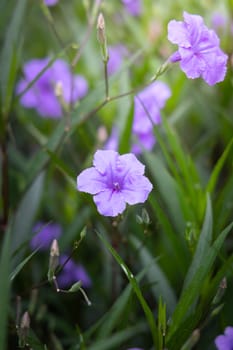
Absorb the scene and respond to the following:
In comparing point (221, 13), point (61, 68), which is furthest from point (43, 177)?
point (221, 13)

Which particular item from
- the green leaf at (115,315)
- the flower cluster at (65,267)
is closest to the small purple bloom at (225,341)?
the green leaf at (115,315)

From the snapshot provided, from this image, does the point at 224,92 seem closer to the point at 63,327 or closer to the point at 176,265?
the point at 176,265

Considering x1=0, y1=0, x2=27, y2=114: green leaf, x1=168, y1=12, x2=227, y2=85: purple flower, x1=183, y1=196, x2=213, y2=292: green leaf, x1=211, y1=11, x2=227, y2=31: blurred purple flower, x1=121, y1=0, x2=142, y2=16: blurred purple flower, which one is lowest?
x1=183, y1=196, x2=213, y2=292: green leaf

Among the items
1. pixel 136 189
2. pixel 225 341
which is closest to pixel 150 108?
pixel 136 189

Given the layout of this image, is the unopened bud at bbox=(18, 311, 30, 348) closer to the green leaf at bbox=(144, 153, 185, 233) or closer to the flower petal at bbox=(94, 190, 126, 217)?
the flower petal at bbox=(94, 190, 126, 217)

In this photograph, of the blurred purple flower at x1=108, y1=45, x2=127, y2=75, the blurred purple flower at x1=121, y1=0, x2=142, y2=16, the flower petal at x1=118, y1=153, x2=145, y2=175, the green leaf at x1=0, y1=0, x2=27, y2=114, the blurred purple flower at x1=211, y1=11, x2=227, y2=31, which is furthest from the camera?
the blurred purple flower at x1=121, y1=0, x2=142, y2=16

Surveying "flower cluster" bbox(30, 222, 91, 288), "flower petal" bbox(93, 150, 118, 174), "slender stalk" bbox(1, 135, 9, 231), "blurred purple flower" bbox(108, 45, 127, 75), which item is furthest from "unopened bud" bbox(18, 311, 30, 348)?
"blurred purple flower" bbox(108, 45, 127, 75)
